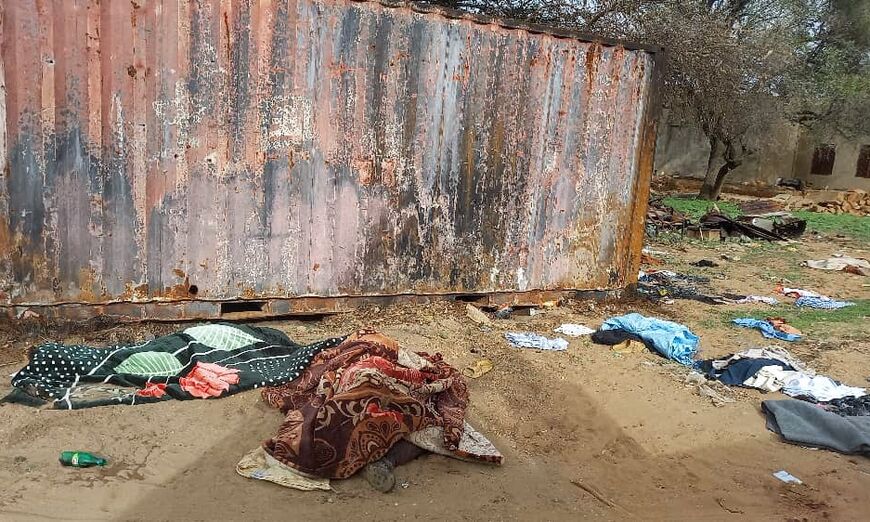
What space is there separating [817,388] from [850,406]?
0.24 metres

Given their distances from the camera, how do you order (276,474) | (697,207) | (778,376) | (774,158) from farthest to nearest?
(774,158) < (697,207) < (778,376) < (276,474)

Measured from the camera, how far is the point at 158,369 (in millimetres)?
3938

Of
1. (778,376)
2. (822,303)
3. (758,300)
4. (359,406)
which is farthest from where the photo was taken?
(758,300)

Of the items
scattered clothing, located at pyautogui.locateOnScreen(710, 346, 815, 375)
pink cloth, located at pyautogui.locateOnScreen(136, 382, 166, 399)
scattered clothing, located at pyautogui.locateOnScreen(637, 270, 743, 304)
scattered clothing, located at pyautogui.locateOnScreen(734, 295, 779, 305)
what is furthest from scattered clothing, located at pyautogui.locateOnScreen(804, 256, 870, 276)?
pink cloth, located at pyautogui.locateOnScreen(136, 382, 166, 399)

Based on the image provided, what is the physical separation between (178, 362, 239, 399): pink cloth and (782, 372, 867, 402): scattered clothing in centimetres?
366

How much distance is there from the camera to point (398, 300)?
5.57 m

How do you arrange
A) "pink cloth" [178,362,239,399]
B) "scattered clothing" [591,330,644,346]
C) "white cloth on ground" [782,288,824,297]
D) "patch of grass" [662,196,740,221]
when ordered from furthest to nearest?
"patch of grass" [662,196,740,221], "white cloth on ground" [782,288,824,297], "scattered clothing" [591,330,644,346], "pink cloth" [178,362,239,399]

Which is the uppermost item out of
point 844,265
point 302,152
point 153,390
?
point 302,152

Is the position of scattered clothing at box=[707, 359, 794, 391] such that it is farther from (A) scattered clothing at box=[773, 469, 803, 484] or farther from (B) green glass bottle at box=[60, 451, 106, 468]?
(B) green glass bottle at box=[60, 451, 106, 468]

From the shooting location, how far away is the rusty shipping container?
4438mm

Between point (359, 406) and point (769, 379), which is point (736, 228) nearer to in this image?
point (769, 379)

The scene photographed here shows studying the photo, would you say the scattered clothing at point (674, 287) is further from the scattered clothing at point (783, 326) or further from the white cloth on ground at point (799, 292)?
the scattered clothing at point (783, 326)

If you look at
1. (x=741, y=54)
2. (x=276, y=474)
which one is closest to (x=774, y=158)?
(x=741, y=54)

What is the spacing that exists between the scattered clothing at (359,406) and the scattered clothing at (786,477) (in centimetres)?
149
